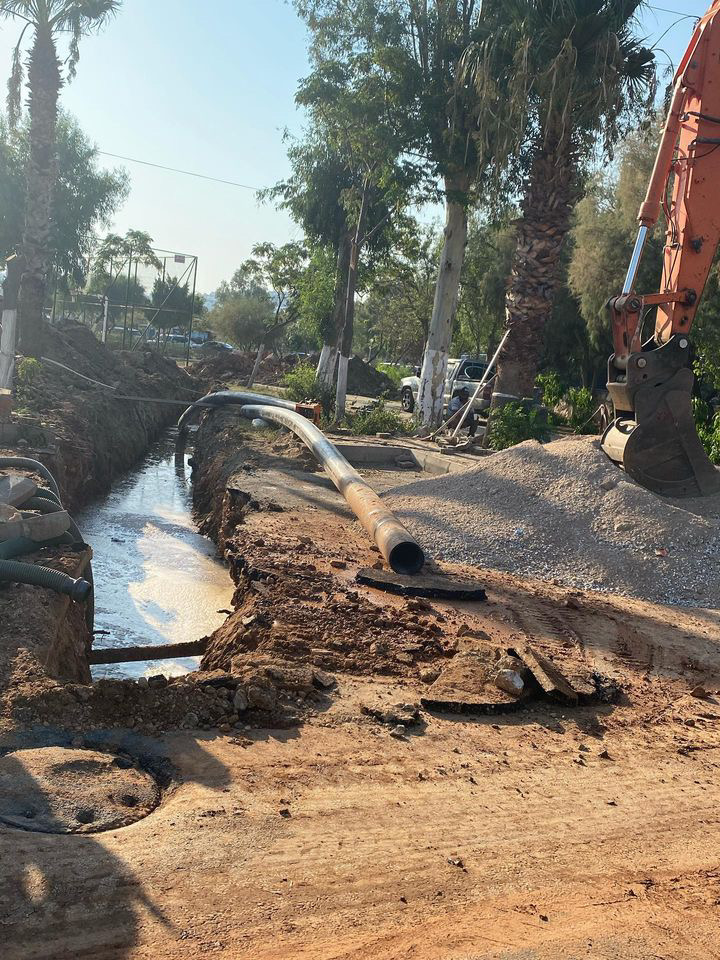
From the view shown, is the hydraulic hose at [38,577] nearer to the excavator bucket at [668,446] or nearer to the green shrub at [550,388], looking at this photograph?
the excavator bucket at [668,446]

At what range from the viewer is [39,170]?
1847 centimetres

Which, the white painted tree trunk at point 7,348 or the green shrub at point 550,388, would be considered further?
the green shrub at point 550,388

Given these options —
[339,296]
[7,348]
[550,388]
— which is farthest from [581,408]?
[7,348]

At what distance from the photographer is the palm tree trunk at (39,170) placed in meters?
18.3

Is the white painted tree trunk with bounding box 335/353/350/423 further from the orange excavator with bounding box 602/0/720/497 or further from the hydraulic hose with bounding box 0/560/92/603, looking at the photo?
the hydraulic hose with bounding box 0/560/92/603

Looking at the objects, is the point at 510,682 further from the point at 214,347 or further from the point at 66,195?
the point at 214,347

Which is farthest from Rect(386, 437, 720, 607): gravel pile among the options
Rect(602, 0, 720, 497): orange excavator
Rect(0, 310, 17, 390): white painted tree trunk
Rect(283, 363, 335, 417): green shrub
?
Rect(283, 363, 335, 417): green shrub

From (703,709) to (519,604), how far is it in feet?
7.51

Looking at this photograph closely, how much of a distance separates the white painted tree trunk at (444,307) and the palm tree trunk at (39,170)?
861 cm

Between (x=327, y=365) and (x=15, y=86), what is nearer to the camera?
(x=15, y=86)

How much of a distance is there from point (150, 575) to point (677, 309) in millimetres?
7475

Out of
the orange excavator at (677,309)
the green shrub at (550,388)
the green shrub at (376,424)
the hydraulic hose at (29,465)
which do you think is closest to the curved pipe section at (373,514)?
the orange excavator at (677,309)

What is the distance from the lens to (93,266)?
51.2 meters

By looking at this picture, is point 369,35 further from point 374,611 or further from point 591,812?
point 591,812
